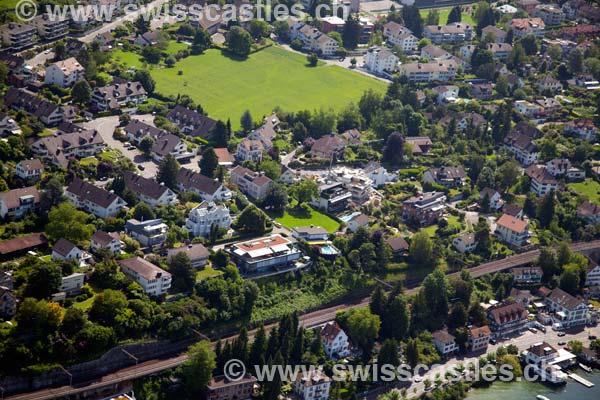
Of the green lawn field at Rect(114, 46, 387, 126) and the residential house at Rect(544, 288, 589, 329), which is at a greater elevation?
the green lawn field at Rect(114, 46, 387, 126)

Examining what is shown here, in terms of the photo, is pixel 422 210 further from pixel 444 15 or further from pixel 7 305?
pixel 444 15

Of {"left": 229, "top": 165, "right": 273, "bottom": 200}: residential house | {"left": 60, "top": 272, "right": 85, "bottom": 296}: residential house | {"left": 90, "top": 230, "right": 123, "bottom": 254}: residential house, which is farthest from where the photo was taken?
{"left": 229, "top": 165, "right": 273, "bottom": 200}: residential house

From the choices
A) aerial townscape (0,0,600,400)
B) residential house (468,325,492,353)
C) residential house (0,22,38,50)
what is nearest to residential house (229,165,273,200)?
aerial townscape (0,0,600,400)

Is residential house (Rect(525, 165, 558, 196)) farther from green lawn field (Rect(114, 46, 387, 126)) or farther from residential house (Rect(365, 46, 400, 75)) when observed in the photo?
residential house (Rect(365, 46, 400, 75))

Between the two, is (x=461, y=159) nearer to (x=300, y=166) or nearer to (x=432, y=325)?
(x=300, y=166)

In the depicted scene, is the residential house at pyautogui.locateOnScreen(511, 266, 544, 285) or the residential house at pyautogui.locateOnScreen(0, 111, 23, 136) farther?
the residential house at pyautogui.locateOnScreen(0, 111, 23, 136)

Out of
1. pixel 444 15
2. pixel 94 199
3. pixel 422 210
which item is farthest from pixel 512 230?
pixel 444 15
